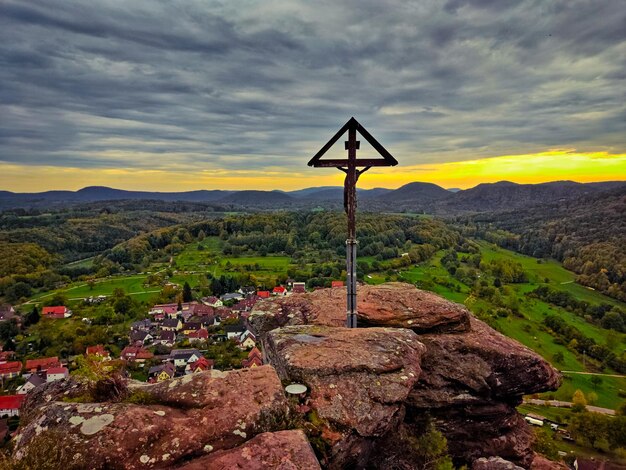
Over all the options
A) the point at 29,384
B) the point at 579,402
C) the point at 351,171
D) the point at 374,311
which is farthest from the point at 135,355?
the point at 579,402

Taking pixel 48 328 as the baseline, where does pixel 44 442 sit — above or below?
above

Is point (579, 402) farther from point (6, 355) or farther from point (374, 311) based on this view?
point (6, 355)

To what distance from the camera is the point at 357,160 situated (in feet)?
37.8

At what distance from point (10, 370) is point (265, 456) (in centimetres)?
6749

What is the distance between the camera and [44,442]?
5.65 m

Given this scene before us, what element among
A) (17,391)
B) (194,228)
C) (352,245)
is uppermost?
(352,245)

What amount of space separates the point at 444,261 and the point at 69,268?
119 meters

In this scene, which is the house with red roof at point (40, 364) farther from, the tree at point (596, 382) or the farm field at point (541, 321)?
the tree at point (596, 382)

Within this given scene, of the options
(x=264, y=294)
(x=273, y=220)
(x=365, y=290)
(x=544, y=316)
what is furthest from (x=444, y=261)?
(x=365, y=290)

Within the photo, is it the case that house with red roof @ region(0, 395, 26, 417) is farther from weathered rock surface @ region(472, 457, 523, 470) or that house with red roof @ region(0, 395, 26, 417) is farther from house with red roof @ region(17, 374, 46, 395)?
weathered rock surface @ region(472, 457, 523, 470)

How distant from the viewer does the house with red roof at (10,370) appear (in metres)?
54.7

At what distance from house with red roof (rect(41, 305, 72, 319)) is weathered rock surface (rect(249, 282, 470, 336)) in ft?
→ 273

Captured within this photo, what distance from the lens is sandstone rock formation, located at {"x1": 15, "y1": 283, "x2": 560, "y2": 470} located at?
5.89 meters

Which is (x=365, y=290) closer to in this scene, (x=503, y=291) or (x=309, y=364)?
(x=309, y=364)
